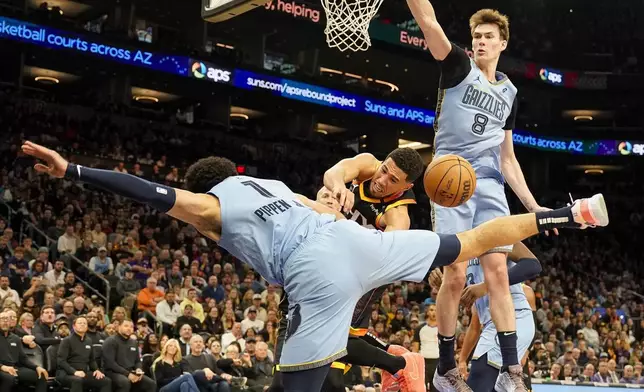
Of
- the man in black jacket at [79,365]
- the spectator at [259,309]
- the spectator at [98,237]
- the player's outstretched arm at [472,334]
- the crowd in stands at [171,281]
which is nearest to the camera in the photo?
the player's outstretched arm at [472,334]

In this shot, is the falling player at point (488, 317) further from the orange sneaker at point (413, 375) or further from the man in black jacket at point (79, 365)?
the man in black jacket at point (79, 365)

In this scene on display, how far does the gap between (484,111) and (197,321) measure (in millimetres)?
8745

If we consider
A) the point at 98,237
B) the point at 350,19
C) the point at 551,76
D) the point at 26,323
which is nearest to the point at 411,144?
the point at 551,76

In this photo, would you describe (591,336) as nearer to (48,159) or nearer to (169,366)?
(169,366)

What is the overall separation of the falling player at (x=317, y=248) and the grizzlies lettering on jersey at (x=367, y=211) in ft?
4.72

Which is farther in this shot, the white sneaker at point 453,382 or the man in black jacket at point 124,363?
the man in black jacket at point 124,363

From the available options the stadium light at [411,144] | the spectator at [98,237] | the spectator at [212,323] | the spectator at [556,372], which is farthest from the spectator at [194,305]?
the stadium light at [411,144]

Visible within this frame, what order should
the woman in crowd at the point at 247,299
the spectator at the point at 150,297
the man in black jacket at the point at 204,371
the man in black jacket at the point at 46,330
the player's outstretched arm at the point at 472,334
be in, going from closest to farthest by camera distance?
1. the player's outstretched arm at the point at 472,334
2. the man in black jacket at the point at 46,330
3. the man in black jacket at the point at 204,371
4. the spectator at the point at 150,297
5. the woman in crowd at the point at 247,299

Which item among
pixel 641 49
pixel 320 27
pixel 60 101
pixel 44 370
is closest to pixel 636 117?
pixel 641 49

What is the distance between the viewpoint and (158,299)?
14469 millimetres

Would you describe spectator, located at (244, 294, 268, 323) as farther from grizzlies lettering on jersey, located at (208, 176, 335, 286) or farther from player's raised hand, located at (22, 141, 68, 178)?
player's raised hand, located at (22, 141, 68, 178)

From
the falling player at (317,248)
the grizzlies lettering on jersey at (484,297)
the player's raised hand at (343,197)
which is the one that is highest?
the player's raised hand at (343,197)

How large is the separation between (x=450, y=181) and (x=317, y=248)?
3.67 ft

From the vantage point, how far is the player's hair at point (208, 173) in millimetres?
5086
